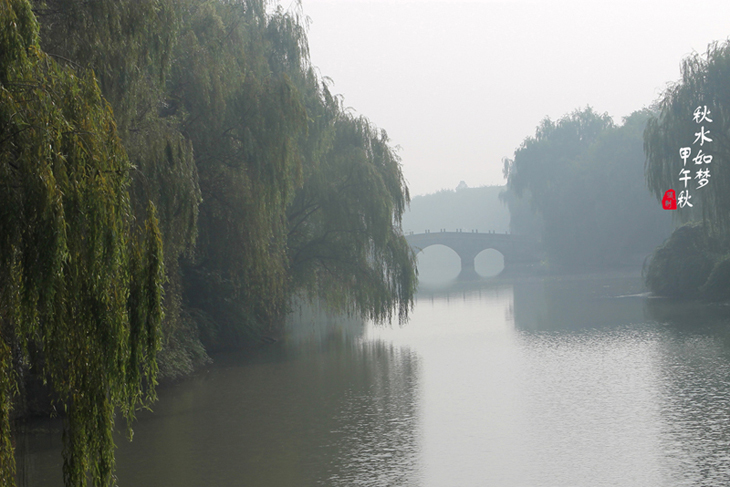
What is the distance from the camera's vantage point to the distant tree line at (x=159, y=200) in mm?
5090

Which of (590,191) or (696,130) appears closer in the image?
(696,130)

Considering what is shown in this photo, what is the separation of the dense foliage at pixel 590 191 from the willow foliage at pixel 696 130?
25.4 metres

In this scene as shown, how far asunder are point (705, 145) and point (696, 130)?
0.68 m

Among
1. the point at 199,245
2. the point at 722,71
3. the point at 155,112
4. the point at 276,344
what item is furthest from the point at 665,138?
the point at 155,112

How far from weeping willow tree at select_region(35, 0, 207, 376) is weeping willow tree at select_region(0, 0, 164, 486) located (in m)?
1.94

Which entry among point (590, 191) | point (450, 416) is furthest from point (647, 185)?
point (590, 191)

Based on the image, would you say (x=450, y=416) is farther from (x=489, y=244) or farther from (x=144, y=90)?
(x=489, y=244)

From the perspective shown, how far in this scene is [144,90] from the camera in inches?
404

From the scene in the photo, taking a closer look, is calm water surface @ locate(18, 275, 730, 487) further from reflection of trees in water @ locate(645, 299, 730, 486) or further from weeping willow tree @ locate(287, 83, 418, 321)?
weeping willow tree @ locate(287, 83, 418, 321)

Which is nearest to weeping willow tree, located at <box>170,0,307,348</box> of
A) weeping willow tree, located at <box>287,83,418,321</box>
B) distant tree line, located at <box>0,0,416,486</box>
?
distant tree line, located at <box>0,0,416,486</box>

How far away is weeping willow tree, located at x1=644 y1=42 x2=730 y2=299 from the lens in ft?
71.4

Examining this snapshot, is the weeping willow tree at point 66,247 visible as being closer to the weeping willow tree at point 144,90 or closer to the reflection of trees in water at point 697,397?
the weeping willow tree at point 144,90

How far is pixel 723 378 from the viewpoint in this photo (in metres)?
12.5

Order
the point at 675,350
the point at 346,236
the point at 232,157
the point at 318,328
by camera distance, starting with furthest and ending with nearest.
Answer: the point at 318,328 < the point at 346,236 < the point at 675,350 < the point at 232,157
